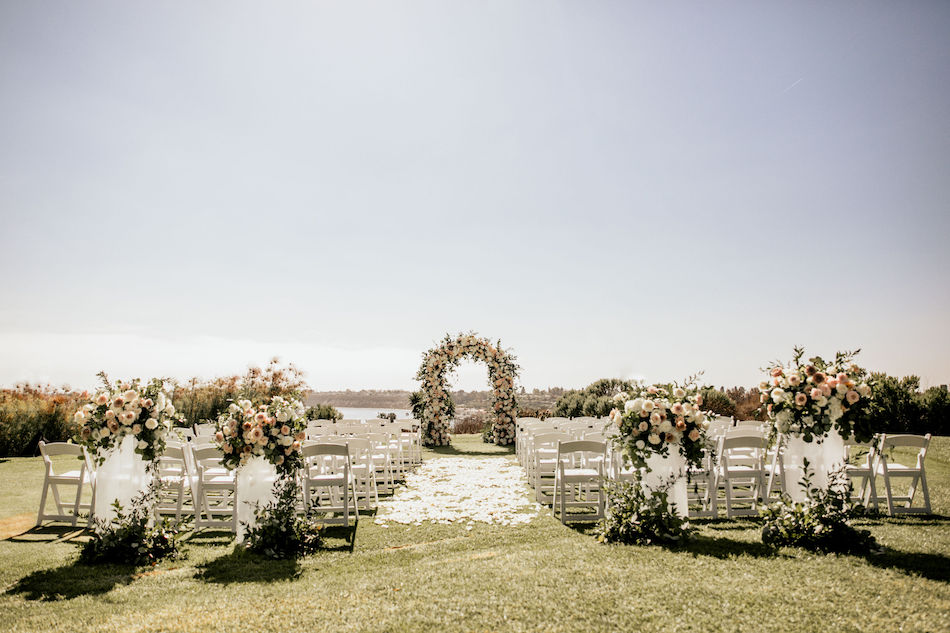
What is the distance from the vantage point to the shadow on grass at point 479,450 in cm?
1483

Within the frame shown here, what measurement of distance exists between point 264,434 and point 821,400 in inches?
215

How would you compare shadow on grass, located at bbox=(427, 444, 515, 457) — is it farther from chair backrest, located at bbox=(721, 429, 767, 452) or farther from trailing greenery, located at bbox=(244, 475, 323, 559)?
trailing greenery, located at bbox=(244, 475, 323, 559)

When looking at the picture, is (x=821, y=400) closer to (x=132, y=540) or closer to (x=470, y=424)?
(x=132, y=540)

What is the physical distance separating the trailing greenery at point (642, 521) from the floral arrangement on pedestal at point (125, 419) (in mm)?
4648

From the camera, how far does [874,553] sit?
179 inches

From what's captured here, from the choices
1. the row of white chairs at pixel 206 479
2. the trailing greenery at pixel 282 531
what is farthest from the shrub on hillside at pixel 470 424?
the trailing greenery at pixel 282 531

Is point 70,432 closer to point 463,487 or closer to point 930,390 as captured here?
point 463,487

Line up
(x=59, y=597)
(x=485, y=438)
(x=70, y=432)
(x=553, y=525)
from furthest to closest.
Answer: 1. (x=485, y=438)
2. (x=70, y=432)
3. (x=553, y=525)
4. (x=59, y=597)

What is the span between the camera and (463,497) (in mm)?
8477

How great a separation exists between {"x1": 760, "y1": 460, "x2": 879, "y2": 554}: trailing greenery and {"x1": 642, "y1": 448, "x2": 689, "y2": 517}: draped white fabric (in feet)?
2.44

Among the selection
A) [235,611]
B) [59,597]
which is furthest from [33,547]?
[235,611]

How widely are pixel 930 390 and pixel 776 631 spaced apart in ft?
48.4

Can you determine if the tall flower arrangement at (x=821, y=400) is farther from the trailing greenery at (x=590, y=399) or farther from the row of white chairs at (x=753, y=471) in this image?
the trailing greenery at (x=590, y=399)

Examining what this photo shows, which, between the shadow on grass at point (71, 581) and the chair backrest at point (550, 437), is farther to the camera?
the chair backrest at point (550, 437)
